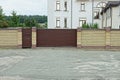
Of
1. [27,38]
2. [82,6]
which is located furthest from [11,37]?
[82,6]

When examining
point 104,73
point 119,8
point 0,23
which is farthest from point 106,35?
point 0,23

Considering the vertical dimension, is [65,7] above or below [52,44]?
above

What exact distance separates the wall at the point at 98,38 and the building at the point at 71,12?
31.4 meters

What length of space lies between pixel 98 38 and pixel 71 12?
32.7m

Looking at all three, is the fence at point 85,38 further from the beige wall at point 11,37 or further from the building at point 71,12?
the building at point 71,12

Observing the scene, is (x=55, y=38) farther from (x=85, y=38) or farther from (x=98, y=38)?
(x=98, y=38)

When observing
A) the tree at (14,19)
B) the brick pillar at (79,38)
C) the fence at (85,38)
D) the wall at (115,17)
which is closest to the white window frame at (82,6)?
the tree at (14,19)

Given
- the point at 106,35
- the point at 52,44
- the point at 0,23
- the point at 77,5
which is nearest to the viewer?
the point at 106,35

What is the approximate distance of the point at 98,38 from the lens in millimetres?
33375

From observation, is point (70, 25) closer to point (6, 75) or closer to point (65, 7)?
point (65, 7)

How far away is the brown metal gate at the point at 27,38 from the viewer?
3441cm

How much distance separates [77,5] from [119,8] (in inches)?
966

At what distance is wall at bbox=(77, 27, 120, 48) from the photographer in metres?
33.1

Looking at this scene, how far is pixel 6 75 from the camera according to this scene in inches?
574
